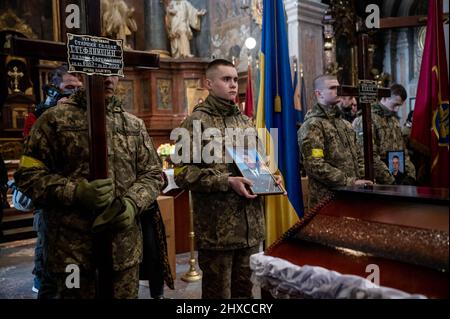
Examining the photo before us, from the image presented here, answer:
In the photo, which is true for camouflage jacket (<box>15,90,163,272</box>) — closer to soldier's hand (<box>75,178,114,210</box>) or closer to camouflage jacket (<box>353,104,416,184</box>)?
soldier's hand (<box>75,178,114,210</box>)

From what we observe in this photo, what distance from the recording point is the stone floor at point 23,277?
11.9ft

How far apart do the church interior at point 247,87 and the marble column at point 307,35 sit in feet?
0.07

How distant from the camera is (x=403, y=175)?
160 inches

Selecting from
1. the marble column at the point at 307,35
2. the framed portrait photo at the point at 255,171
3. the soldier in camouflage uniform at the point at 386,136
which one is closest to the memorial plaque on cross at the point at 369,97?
the framed portrait photo at the point at 255,171

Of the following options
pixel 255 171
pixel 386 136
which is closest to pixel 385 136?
pixel 386 136

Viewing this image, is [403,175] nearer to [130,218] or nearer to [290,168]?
[290,168]

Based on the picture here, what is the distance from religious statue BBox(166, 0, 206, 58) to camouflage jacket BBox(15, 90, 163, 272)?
887cm

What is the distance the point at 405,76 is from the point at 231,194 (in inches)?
411

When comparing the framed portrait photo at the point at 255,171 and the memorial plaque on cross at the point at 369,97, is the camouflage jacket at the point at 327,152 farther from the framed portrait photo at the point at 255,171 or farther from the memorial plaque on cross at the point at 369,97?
the framed portrait photo at the point at 255,171

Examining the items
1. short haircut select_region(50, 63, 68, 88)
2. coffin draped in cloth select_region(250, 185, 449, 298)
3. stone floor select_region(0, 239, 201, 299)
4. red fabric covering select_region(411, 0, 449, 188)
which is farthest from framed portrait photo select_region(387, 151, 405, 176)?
short haircut select_region(50, 63, 68, 88)

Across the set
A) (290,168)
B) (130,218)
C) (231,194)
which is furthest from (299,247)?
(290,168)

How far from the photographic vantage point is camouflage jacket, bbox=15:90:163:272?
178 centimetres

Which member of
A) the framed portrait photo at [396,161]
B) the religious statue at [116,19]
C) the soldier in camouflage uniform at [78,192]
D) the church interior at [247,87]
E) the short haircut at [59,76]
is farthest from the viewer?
the religious statue at [116,19]
